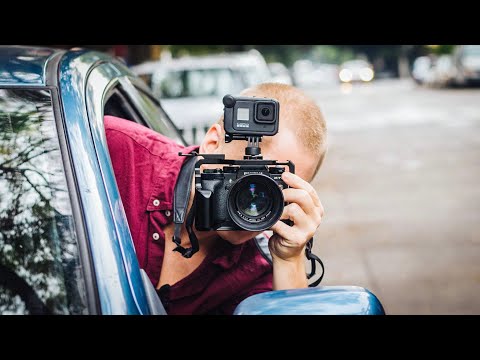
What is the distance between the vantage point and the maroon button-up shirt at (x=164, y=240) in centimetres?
204

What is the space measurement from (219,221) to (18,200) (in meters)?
0.52

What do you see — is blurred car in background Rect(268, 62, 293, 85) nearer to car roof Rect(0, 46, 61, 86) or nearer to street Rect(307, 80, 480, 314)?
car roof Rect(0, 46, 61, 86)

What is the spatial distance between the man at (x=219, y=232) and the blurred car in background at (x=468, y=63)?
22.3m

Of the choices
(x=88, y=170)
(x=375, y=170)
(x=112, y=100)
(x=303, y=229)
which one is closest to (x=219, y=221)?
(x=303, y=229)

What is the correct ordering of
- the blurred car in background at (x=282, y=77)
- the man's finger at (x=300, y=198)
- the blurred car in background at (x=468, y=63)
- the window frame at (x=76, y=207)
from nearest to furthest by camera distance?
the window frame at (x=76, y=207) → the man's finger at (x=300, y=198) → the blurred car in background at (x=282, y=77) → the blurred car in background at (x=468, y=63)

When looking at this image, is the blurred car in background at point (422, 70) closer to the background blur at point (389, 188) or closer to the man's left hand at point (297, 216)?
the background blur at point (389, 188)

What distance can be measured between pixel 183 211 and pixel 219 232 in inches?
5.0

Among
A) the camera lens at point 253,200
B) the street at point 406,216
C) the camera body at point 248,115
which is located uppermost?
the camera body at point 248,115

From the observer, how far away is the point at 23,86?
6.15ft

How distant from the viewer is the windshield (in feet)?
28.9

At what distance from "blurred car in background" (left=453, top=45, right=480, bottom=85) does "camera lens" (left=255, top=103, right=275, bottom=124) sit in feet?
74.2

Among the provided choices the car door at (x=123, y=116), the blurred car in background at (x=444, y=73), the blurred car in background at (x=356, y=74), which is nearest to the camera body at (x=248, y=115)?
the car door at (x=123, y=116)

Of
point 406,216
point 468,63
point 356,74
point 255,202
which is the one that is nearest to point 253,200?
point 255,202

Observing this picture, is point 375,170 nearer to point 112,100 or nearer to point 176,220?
point 112,100
